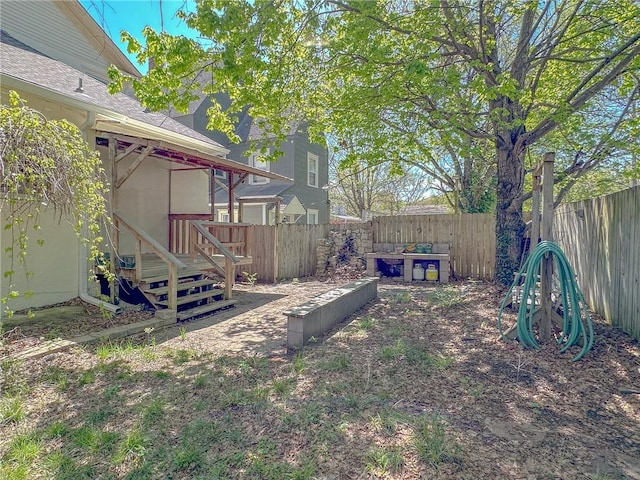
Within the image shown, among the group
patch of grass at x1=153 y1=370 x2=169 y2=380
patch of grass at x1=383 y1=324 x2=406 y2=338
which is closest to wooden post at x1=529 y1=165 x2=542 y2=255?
patch of grass at x1=383 y1=324 x2=406 y2=338

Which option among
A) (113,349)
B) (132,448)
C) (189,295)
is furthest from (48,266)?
(132,448)

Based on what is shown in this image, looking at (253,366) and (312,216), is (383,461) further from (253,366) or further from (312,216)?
(312,216)

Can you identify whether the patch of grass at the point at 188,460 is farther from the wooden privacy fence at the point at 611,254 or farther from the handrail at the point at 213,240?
the handrail at the point at 213,240

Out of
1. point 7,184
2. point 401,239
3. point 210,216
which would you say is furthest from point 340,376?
point 401,239

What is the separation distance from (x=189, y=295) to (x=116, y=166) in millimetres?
2373

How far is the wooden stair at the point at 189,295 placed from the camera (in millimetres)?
5828

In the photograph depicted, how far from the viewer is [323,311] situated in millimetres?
4875

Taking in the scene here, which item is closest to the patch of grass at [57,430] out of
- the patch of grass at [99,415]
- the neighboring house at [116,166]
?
the patch of grass at [99,415]

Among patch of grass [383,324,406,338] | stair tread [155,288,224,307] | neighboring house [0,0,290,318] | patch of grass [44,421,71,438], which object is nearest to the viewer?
patch of grass [44,421,71,438]

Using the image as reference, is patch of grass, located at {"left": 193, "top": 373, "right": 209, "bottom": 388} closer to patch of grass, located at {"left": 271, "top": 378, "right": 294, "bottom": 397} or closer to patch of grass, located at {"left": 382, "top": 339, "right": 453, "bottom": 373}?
patch of grass, located at {"left": 271, "top": 378, "right": 294, "bottom": 397}

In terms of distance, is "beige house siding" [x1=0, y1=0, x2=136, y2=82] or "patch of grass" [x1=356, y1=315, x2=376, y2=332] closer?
"patch of grass" [x1=356, y1=315, x2=376, y2=332]

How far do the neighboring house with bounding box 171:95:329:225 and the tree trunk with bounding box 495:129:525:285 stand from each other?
26.7 ft

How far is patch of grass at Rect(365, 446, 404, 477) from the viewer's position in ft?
7.11

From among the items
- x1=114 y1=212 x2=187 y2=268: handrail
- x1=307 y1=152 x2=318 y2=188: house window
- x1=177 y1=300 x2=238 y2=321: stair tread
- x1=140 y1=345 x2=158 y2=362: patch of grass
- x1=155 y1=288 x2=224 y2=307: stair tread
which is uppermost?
x1=307 y1=152 x2=318 y2=188: house window
